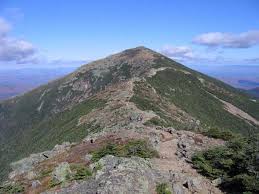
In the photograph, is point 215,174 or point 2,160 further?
point 2,160

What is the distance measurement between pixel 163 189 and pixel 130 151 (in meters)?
8.19

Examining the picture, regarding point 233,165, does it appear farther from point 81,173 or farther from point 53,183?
point 53,183

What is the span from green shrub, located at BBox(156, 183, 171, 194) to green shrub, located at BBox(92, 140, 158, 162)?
6539mm

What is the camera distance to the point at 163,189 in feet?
73.4

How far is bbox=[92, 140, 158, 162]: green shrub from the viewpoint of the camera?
29859 mm

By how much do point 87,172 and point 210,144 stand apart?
1472 cm

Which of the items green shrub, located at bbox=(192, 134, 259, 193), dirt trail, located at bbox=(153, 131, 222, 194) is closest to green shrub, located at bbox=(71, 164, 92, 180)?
dirt trail, located at bbox=(153, 131, 222, 194)

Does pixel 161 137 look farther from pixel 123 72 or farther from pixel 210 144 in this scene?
pixel 123 72

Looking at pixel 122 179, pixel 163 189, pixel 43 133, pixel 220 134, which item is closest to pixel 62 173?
pixel 122 179

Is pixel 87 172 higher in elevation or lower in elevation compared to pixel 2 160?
higher

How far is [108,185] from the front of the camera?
22.2 meters

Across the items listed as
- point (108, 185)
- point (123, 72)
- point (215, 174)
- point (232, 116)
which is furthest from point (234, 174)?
point (123, 72)

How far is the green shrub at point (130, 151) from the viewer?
29.9 metres

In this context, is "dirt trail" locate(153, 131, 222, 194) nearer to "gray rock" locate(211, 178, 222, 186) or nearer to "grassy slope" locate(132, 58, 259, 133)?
"gray rock" locate(211, 178, 222, 186)
